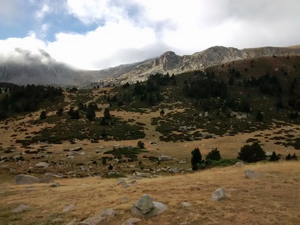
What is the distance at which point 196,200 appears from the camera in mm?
9531

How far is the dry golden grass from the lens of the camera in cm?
773

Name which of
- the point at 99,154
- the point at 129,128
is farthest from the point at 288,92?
the point at 99,154

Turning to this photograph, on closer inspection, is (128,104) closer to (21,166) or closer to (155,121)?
(155,121)

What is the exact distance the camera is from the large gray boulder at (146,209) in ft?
27.1

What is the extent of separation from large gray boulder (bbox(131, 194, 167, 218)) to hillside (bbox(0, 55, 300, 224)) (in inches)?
12.1

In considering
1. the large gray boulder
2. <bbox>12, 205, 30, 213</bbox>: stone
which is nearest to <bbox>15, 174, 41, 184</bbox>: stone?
<bbox>12, 205, 30, 213</bbox>: stone

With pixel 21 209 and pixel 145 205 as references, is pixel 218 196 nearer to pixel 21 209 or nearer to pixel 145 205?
pixel 145 205

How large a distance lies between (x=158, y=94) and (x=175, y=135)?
3496 centimetres

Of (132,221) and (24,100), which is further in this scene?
(24,100)

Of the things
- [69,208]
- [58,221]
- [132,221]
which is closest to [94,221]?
[132,221]

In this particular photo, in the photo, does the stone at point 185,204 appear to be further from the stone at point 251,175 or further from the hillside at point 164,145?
the stone at point 251,175

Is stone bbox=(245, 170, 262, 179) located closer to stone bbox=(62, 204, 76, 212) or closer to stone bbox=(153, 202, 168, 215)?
stone bbox=(153, 202, 168, 215)

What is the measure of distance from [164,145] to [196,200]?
96.8ft

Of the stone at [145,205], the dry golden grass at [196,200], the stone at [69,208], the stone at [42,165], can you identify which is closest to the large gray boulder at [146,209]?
the stone at [145,205]
